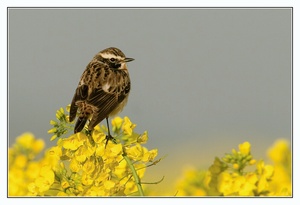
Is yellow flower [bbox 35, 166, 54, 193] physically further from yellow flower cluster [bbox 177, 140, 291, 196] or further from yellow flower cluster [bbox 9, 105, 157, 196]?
yellow flower cluster [bbox 177, 140, 291, 196]

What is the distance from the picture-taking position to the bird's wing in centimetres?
556

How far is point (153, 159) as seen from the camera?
5258mm

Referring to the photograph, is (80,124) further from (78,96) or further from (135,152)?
(78,96)

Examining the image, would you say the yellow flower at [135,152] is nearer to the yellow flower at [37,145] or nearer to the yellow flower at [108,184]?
the yellow flower at [108,184]

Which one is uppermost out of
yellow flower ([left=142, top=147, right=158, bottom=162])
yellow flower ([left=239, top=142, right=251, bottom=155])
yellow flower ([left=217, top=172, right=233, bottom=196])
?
yellow flower ([left=239, top=142, right=251, bottom=155])

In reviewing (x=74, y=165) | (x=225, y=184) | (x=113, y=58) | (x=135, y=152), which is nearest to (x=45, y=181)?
(x=74, y=165)

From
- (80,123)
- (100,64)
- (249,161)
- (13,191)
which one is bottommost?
(13,191)

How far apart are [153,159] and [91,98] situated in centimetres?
143

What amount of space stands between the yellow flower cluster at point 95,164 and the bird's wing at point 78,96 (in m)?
0.31

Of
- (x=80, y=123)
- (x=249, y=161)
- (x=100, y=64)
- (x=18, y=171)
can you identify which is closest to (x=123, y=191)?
(x=80, y=123)

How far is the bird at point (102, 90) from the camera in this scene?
5.73m

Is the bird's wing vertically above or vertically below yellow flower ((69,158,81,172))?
above

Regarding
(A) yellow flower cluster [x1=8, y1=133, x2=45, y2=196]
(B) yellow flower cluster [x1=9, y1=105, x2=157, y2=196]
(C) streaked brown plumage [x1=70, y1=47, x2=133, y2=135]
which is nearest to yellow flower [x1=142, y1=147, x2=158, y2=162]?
(B) yellow flower cluster [x1=9, y1=105, x2=157, y2=196]

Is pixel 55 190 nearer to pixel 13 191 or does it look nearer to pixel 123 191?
pixel 123 191
